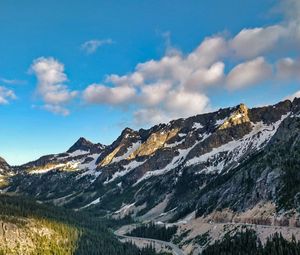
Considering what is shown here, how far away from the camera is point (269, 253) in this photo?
200 m

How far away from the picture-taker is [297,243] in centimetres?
19975

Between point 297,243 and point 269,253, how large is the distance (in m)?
13.9
